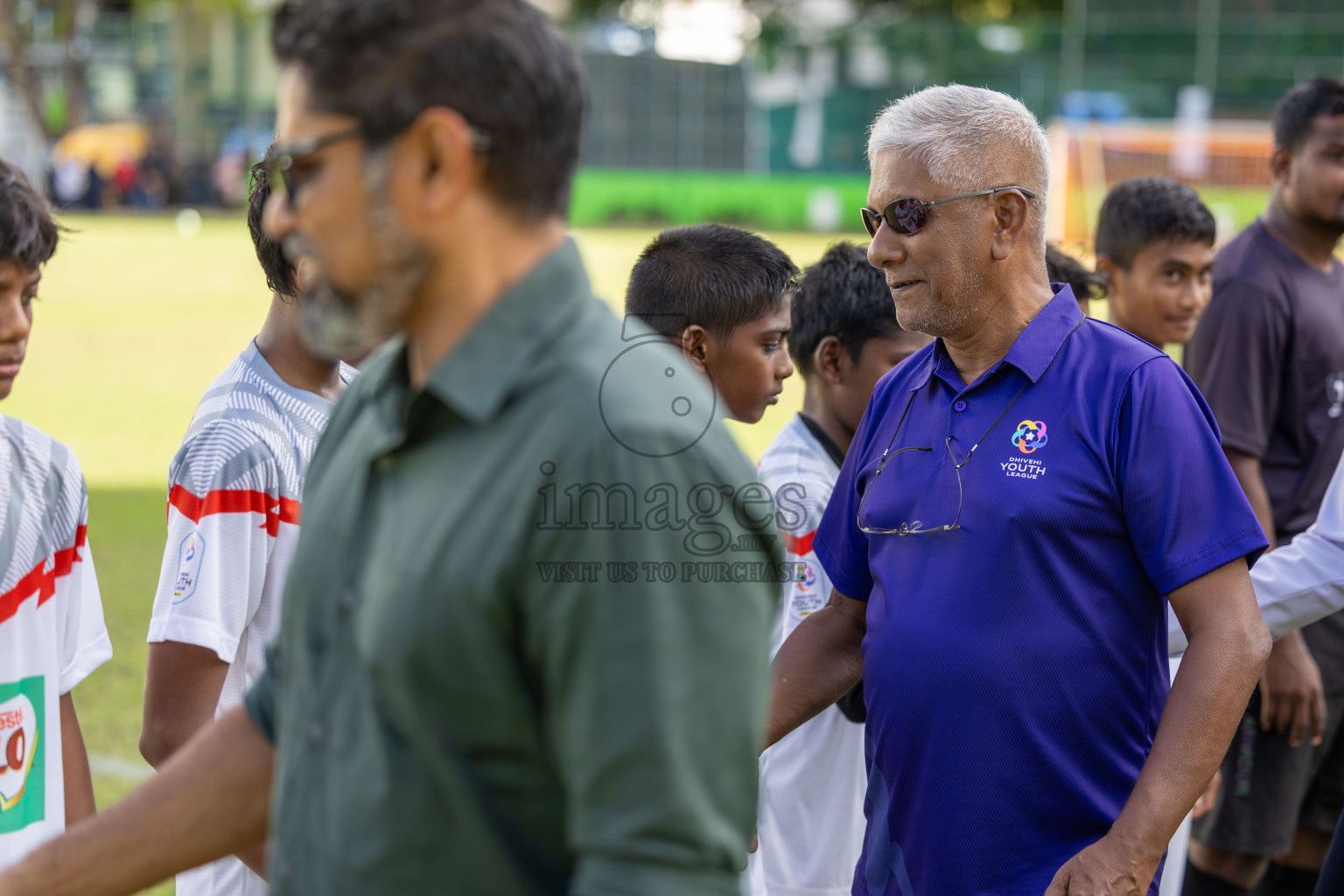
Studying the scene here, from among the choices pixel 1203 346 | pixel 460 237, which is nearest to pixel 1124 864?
pixel 460 237

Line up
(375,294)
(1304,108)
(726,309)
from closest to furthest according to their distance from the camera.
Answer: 1. (375,294)
2. (726,309)
3. (1304,108)

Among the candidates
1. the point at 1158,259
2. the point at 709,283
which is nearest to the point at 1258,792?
the point at 1158,259

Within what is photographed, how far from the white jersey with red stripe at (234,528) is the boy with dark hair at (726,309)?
0.88m

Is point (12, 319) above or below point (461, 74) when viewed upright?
below

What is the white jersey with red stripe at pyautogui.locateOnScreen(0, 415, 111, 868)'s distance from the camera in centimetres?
243

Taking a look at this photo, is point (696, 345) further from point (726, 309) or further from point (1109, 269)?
point (1109, 269)

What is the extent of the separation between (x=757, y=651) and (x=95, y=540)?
8106mm

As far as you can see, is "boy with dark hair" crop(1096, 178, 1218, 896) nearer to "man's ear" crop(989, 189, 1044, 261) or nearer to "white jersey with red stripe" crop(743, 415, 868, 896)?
"white jersey with red stripe" crop(743, 415, 868, 896)

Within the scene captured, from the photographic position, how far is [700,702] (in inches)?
52.5

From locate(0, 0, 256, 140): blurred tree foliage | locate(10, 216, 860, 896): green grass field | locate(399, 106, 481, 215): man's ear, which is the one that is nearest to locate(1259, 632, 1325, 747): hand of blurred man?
locate(10, 216, 860, 896): green grass field

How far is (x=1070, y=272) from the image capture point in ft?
13.5

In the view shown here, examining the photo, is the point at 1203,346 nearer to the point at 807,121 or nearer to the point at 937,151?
the point at 937,151

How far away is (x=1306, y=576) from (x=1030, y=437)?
1.09 metres

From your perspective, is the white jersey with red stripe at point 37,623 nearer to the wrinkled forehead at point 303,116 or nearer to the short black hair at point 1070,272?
the wrinkled forehead at point 303,116
